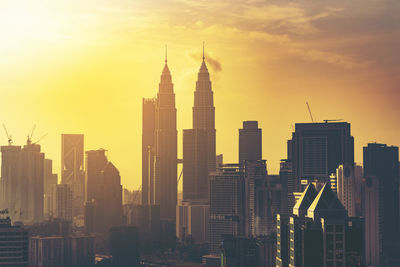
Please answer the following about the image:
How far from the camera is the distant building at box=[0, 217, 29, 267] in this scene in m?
Result: 124

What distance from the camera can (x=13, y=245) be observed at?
125 meters

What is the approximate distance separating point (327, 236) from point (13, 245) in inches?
2389

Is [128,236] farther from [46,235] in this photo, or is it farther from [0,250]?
[0,250]

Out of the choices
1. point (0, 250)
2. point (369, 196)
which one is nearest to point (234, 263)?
point (0, 250)

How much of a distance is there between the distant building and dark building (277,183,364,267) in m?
55.6

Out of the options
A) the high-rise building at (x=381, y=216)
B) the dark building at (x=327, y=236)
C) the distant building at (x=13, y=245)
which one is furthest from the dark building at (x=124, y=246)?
the dark building at (x=327, y=236)

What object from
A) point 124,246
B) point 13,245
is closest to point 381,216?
point 124,246

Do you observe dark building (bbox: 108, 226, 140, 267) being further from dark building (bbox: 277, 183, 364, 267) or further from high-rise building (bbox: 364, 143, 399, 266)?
dark building (bbox: 277, 183, 364, 267)

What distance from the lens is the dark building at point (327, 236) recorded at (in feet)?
246

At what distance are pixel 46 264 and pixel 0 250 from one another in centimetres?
5469

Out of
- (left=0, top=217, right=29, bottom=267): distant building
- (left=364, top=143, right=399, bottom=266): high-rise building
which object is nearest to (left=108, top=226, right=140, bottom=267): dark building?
(left=364, top=143, right=399, bottom=266): high-rise building

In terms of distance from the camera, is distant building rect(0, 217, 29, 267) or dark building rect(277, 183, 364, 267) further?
distant building rect(0, 217, 29, 267)

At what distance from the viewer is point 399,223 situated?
189875 mm

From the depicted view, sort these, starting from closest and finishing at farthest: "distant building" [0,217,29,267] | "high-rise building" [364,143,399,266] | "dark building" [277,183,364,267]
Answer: "dark building" [277,183,364,267]
"distant building" [0,217,29,267]
"high-rise building" [364,143,399,266]
